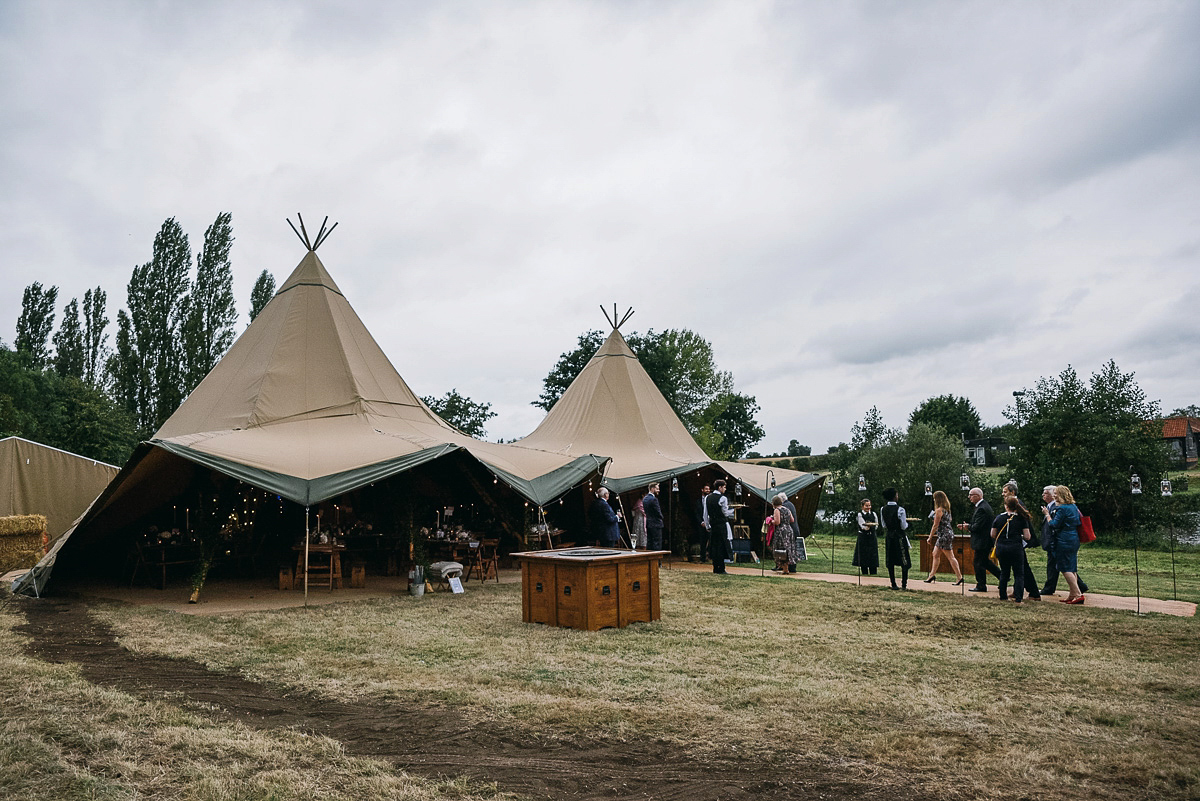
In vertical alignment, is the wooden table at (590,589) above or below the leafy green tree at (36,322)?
below

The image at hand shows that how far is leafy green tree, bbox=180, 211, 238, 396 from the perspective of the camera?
79.6ft

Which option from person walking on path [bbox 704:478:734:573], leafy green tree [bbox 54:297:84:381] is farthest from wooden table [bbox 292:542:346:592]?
leafy green tree [bbox 54:297:84:381]

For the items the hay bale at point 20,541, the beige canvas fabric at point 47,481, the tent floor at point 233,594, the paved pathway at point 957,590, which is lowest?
the paved pathway at point 957,590

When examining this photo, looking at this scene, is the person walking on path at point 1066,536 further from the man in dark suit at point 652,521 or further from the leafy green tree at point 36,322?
the leafy green tree at point 36,322

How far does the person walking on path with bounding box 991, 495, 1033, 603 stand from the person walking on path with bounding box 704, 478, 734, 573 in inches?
150

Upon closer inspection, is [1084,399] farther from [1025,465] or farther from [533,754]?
[533,754]

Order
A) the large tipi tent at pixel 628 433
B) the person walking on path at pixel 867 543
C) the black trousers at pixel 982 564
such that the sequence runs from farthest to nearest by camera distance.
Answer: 1. the large tipi tent at pixel 628 433
2. the person walking on path at pixel 867 543
3. the black trousers at pixel 982 564

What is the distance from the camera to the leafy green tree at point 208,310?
79.6 feet

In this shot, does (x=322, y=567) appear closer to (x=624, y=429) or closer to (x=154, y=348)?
(x=624, y=429)

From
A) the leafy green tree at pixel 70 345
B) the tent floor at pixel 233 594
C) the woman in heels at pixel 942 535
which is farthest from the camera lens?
the leafy green tree at pixel 70 345

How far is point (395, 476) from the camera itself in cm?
948

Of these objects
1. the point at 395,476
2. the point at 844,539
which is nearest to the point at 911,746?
the point at 395,476

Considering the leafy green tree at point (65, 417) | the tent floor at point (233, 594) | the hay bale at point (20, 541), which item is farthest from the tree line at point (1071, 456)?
the leafy green tree at point (65, 417)

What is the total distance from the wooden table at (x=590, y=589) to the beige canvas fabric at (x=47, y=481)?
11.4 meters
